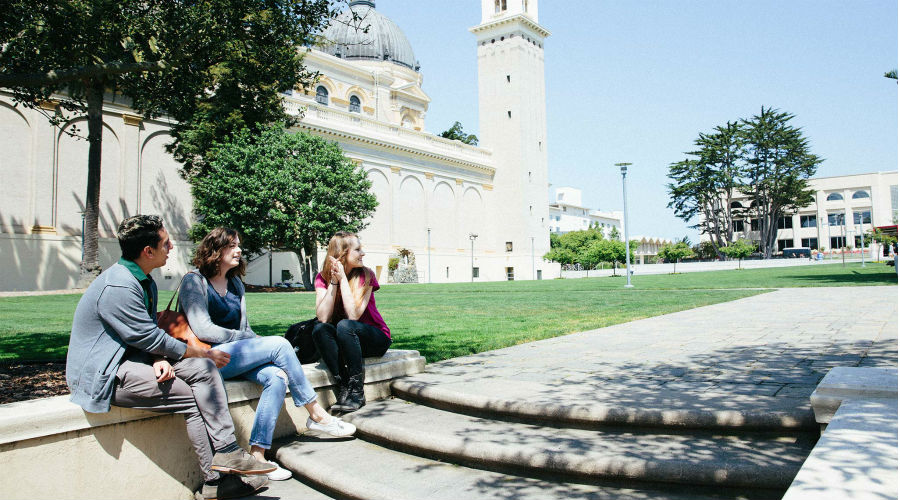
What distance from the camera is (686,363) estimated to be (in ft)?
19.2

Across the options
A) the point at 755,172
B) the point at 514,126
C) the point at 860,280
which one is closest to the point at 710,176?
the point at 755,172

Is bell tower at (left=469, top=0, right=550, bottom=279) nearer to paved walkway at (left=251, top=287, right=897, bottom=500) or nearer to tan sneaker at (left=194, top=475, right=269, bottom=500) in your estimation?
paved walkway at (left=251, top=287, right=897, bottom=500)

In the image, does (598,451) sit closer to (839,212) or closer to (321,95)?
(321,95)

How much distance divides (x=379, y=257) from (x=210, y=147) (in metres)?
19.4

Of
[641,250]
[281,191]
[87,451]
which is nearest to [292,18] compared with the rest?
[87,451]

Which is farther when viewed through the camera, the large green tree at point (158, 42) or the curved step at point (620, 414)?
the large green tree at point (158, 42)

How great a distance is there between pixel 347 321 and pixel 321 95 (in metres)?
48.6

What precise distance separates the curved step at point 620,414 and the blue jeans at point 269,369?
108 centimetres

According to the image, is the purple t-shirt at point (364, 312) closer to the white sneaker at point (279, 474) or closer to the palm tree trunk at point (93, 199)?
the white sneaker at point (279, 474)

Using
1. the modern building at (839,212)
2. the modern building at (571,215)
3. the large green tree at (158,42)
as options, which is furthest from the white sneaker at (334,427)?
the modern building at (571,215)

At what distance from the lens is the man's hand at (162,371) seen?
3604mm

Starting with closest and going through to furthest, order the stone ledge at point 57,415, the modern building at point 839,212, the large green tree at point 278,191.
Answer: the stone ledge at point 57,415 → the large green tree at point 278,191 → the modern building at point 839,212

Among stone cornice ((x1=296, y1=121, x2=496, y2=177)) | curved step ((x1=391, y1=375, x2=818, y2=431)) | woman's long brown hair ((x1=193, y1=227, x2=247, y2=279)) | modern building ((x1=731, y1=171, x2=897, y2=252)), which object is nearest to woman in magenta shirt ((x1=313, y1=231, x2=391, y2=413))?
curved step ((x1=391, y1=375, x2=818, y2=431))

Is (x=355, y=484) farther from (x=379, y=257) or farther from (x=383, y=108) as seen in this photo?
(x=383, y=108)
